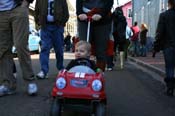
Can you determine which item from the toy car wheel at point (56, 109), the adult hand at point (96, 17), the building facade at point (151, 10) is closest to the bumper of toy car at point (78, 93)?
the toy car wheel at point (56, 109)

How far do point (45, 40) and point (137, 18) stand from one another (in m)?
33.1

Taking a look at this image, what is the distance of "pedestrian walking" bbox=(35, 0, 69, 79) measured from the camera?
9.80 meters

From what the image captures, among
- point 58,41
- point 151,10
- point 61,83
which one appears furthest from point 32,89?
point 151,10

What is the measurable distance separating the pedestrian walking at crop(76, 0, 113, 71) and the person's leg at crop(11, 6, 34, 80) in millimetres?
848

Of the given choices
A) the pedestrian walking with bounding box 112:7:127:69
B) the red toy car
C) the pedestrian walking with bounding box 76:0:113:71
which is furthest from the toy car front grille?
the pedestrian walking with bounding box 112:7:127:69

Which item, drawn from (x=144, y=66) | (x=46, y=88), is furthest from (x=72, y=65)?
(x=144, y=66)

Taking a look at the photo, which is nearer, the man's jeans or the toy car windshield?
the toy car windshield

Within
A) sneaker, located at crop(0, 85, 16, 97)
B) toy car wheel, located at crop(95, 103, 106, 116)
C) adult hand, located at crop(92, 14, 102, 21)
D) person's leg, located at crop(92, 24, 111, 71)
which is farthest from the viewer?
sneaker, located at crop(0, 85, 16, 97)

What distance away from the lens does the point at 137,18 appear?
42594 mm

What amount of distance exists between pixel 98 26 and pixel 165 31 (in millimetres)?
2207

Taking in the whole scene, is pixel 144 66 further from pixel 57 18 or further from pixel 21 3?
pixel 21 3

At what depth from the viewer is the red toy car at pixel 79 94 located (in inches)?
222

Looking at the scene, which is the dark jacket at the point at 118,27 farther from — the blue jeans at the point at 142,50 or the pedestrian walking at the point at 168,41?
the blue jeans at the point at 142,50

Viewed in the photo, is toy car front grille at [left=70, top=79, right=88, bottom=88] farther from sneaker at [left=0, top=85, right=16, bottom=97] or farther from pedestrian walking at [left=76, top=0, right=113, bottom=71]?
sneaker at [left=0, top=85, right=16, bottom=97]
